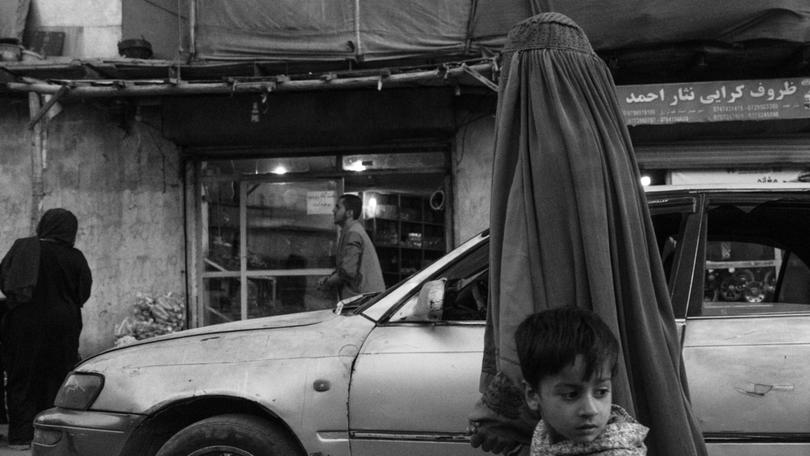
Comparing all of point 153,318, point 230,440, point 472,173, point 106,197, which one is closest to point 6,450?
point 153,318

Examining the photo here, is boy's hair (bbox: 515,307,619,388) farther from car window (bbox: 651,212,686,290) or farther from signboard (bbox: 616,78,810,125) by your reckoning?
signboard (bbox: 616,78,810,125)

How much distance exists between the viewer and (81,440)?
346 centimetres

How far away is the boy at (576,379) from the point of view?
166cm

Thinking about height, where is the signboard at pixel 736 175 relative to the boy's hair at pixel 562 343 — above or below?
above

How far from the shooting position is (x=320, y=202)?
29.7ft

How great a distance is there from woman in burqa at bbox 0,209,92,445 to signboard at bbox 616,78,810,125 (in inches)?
222

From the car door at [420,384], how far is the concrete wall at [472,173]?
5316 mm

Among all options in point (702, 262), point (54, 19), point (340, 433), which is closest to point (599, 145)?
point (702, 262)

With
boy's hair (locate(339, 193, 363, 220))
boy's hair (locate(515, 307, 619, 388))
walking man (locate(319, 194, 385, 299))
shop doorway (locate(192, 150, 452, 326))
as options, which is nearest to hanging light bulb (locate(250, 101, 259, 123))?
shop doorway (locate(192, 150, 452, 326))

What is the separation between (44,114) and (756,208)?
6.93 metres

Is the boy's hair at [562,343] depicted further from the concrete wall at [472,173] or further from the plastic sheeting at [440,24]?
the concrete wall at [472,173]

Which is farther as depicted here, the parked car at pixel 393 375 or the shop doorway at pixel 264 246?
Result: the shop doorway at pixel 264 246

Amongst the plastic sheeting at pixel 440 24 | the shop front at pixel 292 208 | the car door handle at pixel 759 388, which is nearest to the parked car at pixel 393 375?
the car door handle at pixel 759 388

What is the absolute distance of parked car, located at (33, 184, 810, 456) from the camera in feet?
9.68
